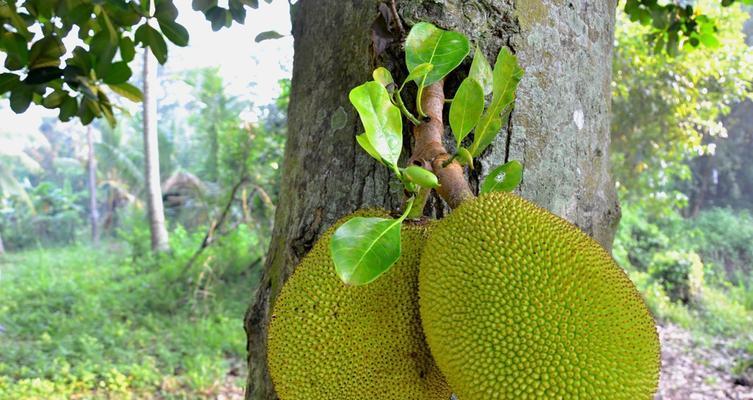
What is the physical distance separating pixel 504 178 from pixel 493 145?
0.10 metres

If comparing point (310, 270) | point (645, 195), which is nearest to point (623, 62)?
point (645, 195)

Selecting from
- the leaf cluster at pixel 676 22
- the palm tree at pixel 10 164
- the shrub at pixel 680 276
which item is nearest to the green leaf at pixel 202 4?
the leaf cluster at pixel 676 22

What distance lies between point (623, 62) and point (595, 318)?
195 inches

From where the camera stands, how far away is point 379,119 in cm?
53

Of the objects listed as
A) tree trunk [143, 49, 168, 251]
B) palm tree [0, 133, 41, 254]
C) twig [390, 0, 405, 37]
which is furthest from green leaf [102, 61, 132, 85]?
palm tree [0, 133, 41, 254]

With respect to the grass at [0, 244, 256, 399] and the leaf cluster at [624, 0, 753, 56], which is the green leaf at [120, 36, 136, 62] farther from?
the grass at [0, 244, 256, 399]

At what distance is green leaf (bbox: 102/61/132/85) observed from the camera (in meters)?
1.08

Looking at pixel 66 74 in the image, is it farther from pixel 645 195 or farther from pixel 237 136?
pixel 645 195

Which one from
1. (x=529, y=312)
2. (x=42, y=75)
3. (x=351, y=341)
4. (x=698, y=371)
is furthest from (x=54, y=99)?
(x=698, y=371)

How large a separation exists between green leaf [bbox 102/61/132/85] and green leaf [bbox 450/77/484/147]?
0.76 meters

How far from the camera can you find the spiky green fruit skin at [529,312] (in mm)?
427

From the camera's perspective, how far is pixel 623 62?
15.8 feet

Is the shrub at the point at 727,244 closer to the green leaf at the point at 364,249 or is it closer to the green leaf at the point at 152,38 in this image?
the green leaf at the point at 152,38

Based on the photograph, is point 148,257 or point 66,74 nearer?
point 66,74
